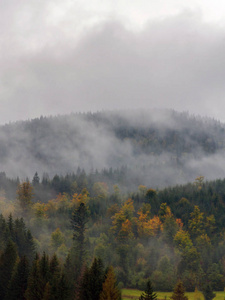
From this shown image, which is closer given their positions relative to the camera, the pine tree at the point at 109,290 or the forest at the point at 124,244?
the pine tree at the point at 109,290

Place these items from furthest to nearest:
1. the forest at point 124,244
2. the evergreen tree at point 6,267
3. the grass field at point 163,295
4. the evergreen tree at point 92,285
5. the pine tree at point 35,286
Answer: the grass field at point 163,295 → the forest at point 124,244 → the evergreen tree at point 6,267 → the pine tree at point 35,286 → the evergreen tree at point 92,285

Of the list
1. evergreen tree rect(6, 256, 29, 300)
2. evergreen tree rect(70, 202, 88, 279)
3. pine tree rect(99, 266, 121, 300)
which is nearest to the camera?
pine tree rect(99, 266, 121, 300)

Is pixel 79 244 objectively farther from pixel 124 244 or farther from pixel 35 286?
pixel 35 286

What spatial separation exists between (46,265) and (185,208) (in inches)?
5057

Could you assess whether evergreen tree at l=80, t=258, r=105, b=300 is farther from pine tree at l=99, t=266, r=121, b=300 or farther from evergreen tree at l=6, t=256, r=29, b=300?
evergreen tree at l=6, t=256, r=29, b=300

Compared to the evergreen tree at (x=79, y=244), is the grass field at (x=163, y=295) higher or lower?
lower

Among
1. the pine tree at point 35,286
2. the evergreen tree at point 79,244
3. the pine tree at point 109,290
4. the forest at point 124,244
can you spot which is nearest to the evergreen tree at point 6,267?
the forest at point 124,244

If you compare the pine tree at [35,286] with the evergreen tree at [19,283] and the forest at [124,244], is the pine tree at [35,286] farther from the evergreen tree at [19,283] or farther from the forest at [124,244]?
the evergreen tree at [19,283]

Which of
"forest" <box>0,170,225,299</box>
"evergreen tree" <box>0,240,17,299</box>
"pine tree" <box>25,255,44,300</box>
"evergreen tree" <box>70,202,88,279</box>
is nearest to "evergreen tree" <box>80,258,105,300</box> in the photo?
"forest" <box>0,170,225,299</box>

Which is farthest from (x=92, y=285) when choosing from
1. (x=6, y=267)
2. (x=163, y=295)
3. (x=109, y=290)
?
(x=163, y=295)

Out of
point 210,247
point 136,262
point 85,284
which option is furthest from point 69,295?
point 210,247

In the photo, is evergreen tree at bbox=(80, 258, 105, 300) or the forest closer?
evergreen tree at bbox=(80, 258, 105, 300)

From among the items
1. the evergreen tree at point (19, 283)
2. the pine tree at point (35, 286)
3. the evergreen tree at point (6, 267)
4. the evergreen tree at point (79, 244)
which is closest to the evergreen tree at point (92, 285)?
the pine tree at point (35, 286)

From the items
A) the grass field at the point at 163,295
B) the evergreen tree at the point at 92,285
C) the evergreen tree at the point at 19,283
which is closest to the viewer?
the evergreen tree at the point at 92,285
